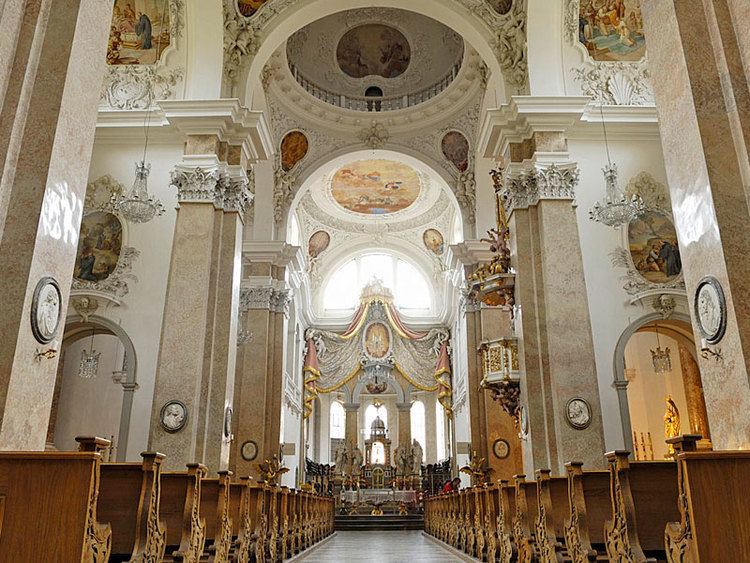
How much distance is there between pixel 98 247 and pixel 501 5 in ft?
27.4

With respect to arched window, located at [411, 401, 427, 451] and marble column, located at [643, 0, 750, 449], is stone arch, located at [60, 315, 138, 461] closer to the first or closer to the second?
marble column, located at [643, 0, 750, 449]

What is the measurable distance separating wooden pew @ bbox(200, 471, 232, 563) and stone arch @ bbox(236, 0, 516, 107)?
775 centimetres

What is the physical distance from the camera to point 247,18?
11.9m

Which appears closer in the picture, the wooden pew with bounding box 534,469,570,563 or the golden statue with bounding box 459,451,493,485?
the wooden pew with bounding box 534,469,570,563

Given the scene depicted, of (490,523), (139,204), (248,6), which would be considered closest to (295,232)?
(248,6)

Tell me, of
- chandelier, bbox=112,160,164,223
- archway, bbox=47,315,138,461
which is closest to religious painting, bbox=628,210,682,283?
chandelier, bbox=112,160,164,223

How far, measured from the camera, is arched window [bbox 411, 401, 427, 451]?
28781 millimetres

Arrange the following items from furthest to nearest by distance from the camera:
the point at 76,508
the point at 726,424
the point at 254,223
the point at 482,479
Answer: the point at 254,223
the point at 482,479
the point at 726,424
the point at 76,508

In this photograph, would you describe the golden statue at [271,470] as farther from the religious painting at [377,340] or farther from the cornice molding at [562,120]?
the religious painting at [377,340]

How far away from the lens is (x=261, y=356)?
1605 centimetres

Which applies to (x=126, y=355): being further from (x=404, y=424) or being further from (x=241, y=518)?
(x=404, y=424)

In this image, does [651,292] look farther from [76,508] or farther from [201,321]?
[76,508]

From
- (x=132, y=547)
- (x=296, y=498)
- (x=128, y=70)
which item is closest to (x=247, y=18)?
(x=128, y=70)

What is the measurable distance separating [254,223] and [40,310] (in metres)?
12.7
